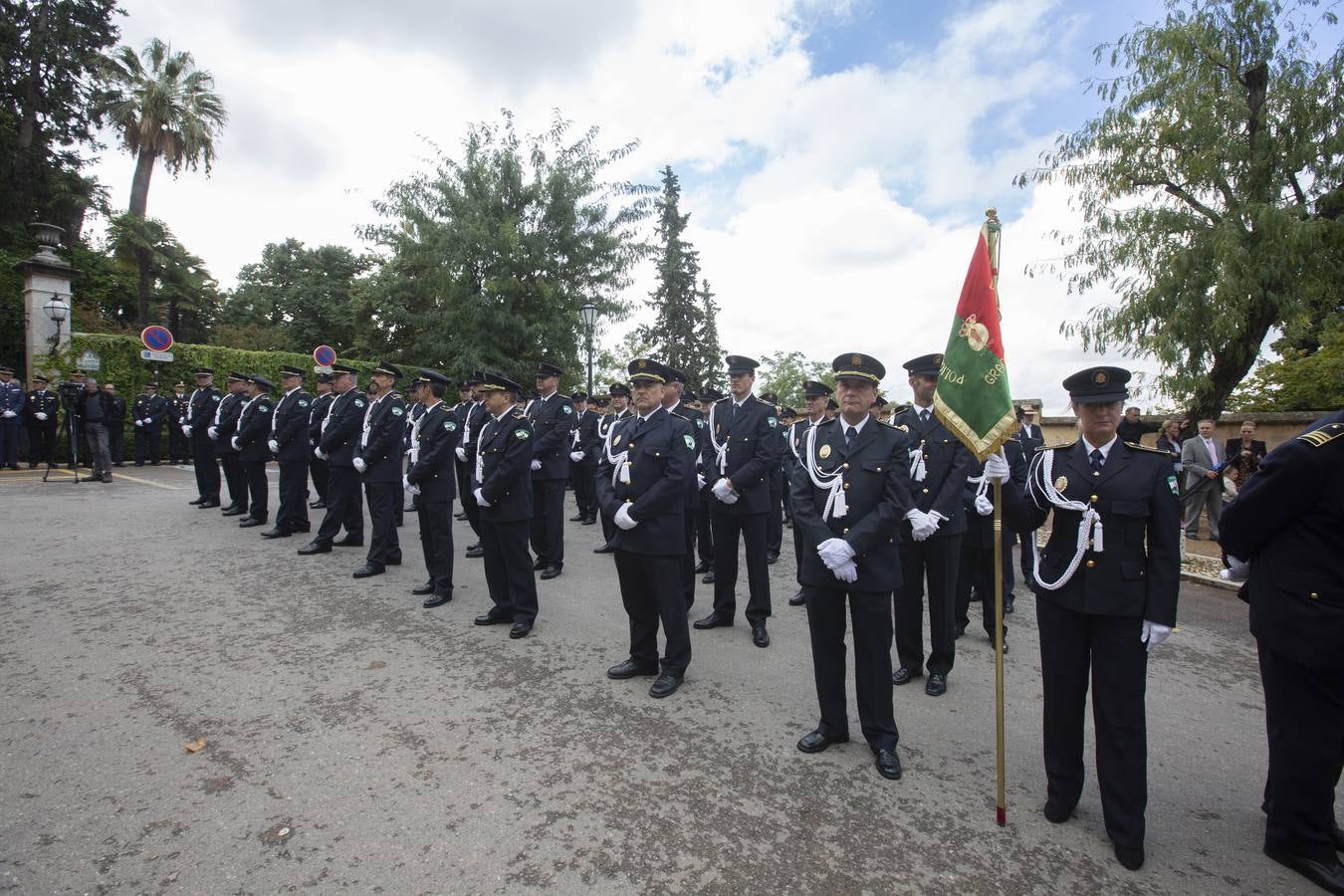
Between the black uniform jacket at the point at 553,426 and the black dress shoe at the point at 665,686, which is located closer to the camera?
the black dress shoe at the point at 665,686

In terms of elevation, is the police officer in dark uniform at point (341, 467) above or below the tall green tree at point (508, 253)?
below

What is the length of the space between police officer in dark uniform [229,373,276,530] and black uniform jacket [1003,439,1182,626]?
957 centimetres

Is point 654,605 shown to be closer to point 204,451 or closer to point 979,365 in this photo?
point 979,365

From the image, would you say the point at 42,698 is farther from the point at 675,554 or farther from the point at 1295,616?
the point at 1295,616

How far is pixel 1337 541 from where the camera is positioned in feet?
8.55

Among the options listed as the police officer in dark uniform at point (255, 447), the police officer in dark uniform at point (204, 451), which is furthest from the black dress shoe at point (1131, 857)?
the police officer in dark uniform at point (204, 451)

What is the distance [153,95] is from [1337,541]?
129ft

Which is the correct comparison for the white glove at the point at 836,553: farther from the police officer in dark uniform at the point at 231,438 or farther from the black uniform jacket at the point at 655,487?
the police officer in dark uniform at the point at 231,438

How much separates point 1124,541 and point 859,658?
4.58ft

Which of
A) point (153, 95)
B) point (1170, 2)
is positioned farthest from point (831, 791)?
point (153, 95)

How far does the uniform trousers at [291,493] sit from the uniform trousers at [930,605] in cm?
766

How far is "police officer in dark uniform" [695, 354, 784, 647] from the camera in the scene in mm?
5422

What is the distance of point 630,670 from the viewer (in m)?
4.49

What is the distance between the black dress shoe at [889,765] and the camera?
3270 mm
